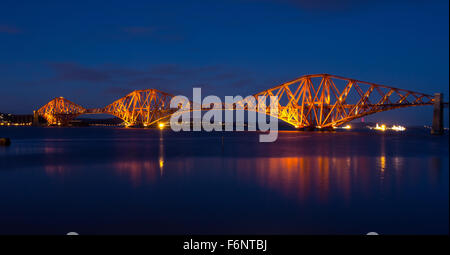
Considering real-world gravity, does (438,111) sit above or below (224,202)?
Result: above

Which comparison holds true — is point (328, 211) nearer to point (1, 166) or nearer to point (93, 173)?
point (93, 173)

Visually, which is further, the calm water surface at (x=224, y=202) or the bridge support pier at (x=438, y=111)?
the bridge support pier at (x=438, y=111)

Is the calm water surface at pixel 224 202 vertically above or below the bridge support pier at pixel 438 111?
below

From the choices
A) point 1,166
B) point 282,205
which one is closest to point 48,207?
point 282,205

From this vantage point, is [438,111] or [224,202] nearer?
[224,202]

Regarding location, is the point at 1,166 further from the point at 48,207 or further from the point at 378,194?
the point at 378,194

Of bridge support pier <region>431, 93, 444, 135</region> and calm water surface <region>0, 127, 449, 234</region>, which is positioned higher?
bridge support pier <region>431, 93, 444, 135</region>

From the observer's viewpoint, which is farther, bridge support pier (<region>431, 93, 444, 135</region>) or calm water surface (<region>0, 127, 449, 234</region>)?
bridge support pier (<region>431, 93, 444, 135</region>)
